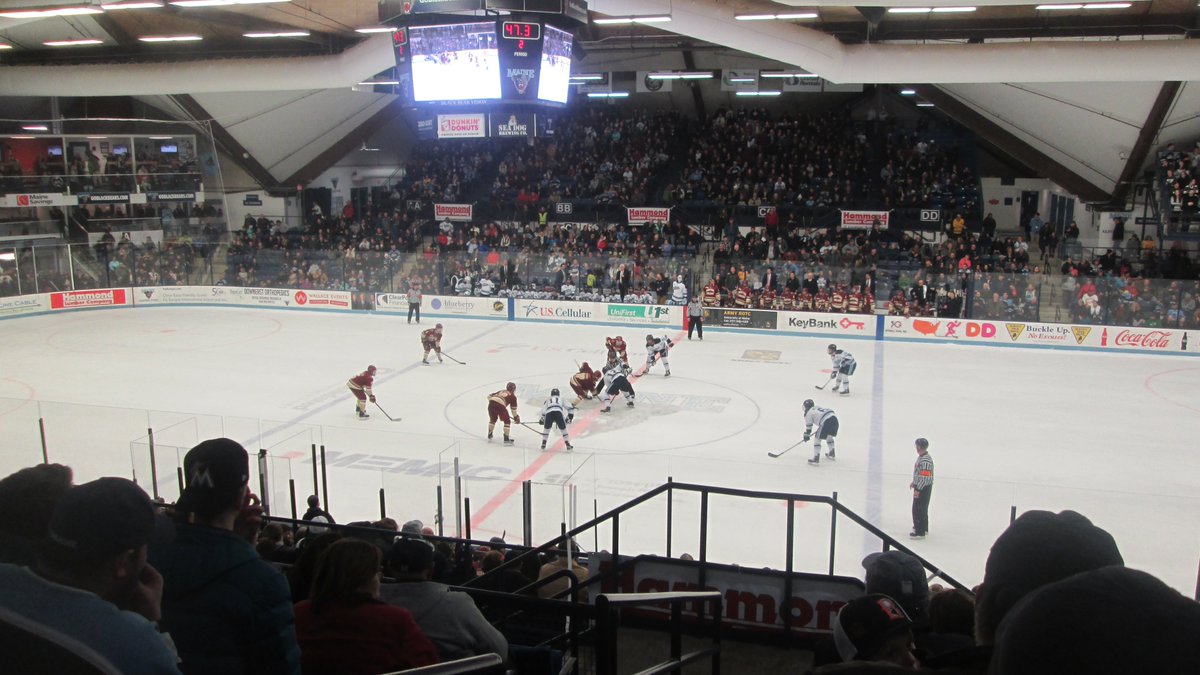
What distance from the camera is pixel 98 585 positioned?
80.4 inches

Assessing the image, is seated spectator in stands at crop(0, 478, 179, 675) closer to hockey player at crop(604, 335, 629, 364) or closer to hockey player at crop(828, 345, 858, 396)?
hockey player at crop(604, 335, 629, 364)

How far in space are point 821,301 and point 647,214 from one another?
9259 mm

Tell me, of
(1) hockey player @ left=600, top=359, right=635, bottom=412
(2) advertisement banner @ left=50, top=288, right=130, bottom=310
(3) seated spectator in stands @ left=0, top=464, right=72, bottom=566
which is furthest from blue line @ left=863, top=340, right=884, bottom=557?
(2) advertisement banner @ left=50, top=288, right=130, bottom=310

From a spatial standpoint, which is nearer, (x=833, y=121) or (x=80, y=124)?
(x=80, y=124)

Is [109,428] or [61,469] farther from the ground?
[61,469]

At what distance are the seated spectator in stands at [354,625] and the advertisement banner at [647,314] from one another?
76.1 ft

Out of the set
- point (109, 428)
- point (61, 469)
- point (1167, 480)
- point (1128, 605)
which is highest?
point (1128, 605)

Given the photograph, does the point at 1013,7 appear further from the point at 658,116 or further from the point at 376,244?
the point at 376,244

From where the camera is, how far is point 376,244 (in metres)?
33.5

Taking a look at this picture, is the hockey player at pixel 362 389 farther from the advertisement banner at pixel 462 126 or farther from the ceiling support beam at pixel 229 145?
the ceiling support beam at pixel 229 145

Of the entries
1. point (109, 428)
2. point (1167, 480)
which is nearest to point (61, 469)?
point (109, 428)

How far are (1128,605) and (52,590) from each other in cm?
193

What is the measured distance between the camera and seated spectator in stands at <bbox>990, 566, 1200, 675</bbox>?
1134 mm

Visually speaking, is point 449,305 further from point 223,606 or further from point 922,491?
point 223,606
